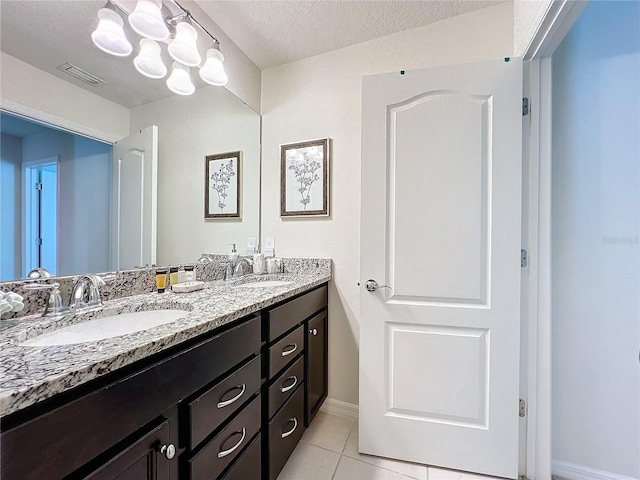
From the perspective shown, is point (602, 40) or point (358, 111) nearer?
point (602, 40)

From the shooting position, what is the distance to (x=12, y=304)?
80 cm

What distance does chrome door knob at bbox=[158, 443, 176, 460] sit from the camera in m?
0.68

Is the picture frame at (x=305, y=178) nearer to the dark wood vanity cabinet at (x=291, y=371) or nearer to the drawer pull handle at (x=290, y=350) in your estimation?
the dark wood vanity cabinet at (x=291, y=371)

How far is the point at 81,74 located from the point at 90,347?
1.08 metres

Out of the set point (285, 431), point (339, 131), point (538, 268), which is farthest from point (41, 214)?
point (538, 268)

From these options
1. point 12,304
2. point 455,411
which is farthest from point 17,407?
point 455,411

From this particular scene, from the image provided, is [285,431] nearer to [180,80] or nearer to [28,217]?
[28,217]

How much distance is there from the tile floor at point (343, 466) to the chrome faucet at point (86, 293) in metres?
1.15

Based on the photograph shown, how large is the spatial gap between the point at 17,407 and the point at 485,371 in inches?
63.7

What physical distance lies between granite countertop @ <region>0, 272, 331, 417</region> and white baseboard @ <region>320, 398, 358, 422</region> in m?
1.12

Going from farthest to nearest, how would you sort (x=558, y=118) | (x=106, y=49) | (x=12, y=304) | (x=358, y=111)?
(x=358, y=111)
(x=558, y=118)
(x=106, y=49)
(x=12, y=304)

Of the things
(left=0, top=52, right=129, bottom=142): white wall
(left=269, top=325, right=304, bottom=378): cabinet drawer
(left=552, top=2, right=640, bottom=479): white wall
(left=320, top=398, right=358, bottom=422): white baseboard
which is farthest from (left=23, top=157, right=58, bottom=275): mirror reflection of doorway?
(left=552, top=2, right=640, bottom=479): white wall

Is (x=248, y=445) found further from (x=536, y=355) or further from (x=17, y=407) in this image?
(x=536, y=355)

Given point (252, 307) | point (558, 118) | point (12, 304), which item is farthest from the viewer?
point (558, 118)
